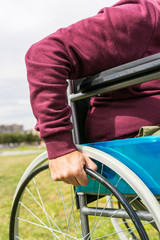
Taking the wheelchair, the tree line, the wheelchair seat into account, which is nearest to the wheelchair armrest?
the wheelchair

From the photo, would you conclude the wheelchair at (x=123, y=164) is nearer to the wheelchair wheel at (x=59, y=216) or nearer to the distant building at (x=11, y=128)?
the wheelchair wheel at (x=59, y=216)

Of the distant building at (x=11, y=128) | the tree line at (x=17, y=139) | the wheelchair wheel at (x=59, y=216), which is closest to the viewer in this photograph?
the wheelchair wheel at (x=59, y=216)

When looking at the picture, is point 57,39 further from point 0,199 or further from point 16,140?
point 16,140

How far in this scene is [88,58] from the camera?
0.95 metres

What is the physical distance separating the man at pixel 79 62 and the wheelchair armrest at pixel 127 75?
0.19 ft

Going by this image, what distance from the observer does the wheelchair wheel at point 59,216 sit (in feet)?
3.40

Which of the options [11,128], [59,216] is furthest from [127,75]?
[11,128]

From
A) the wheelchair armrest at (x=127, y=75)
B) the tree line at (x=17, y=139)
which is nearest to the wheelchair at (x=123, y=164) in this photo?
the wheelchair armrest at (x=127, y=75)

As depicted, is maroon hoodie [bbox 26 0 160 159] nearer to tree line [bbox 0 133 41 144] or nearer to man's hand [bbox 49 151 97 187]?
man's hand [bbox 49 151 97 187]

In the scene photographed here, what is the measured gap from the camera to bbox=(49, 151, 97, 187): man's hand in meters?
0.91

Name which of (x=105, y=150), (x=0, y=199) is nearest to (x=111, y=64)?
(x=105, y=150)

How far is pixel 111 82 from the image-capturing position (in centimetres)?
96

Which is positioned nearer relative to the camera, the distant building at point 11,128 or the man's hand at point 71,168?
the man's hand at point 71,168

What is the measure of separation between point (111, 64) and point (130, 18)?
172 millimetres
